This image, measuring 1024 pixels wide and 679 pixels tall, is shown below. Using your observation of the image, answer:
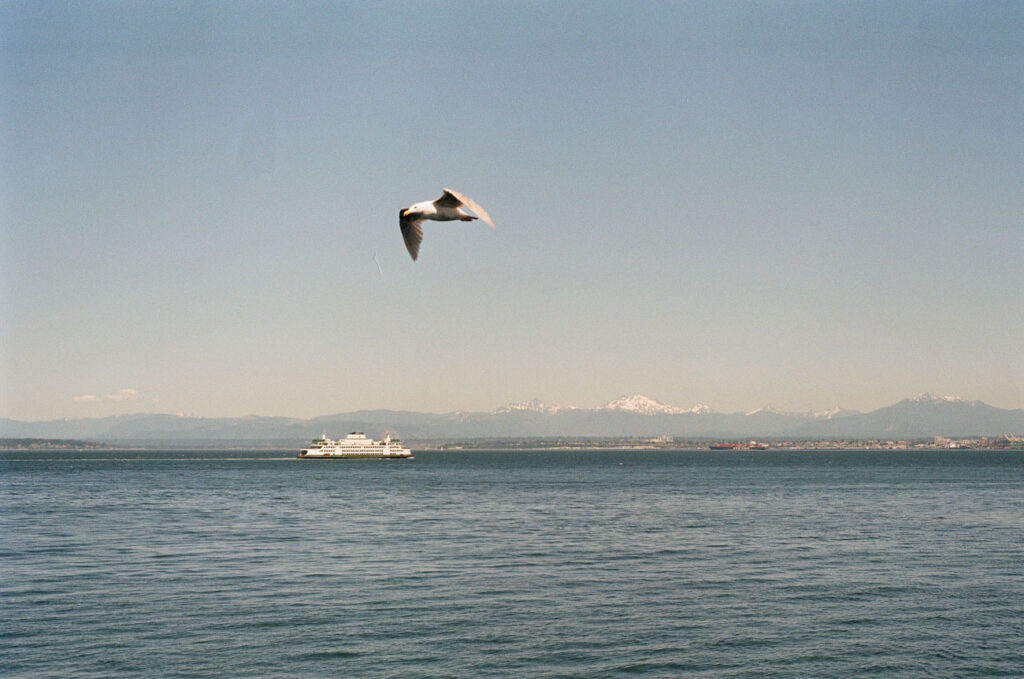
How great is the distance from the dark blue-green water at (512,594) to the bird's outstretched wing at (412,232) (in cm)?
1961

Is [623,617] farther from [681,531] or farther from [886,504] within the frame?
[886,504]

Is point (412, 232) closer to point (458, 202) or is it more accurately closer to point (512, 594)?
point (458, 202)

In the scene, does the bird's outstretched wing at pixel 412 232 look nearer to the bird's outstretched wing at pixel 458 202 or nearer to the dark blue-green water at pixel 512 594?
the bird's outstretched wing at pixel 458 202

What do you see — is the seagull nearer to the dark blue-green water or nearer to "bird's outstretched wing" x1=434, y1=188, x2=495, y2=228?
"bird's outstretched wing" x1=434, y1=188, x2=495, y2=228

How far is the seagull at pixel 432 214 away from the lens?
744 cm

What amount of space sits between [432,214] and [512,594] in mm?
30581

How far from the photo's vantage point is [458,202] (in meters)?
7.70

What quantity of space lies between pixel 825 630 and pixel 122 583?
27813 millimetres

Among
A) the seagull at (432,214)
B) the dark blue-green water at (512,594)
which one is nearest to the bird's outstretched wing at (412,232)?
the seagull at (432,214)

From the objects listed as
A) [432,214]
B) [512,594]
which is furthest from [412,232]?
[512,594]

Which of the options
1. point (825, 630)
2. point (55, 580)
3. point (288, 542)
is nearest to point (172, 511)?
point (288, 542)

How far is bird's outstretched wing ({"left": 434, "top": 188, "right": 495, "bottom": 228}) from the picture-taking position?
723cm

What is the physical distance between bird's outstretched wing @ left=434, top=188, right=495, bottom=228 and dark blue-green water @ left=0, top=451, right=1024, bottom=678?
2033cm

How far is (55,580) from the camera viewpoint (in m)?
40.1
